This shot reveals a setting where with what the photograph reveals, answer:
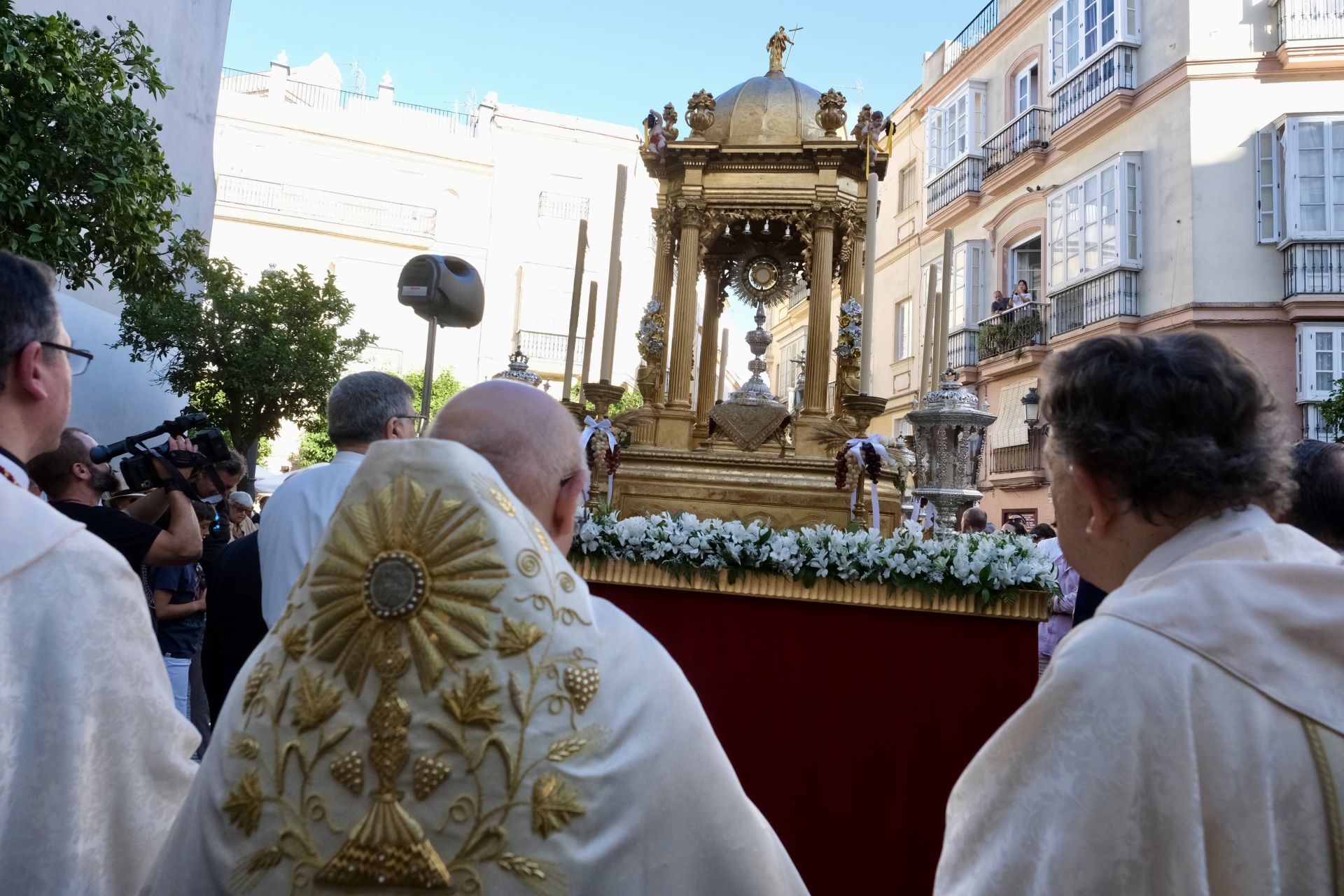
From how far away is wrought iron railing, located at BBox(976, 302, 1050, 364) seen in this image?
18375mm

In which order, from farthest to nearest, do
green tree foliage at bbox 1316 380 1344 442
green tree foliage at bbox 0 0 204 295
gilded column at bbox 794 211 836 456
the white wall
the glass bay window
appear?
the glass bay window
the white wall
green tree foliage at bbox 1316 380 1344 442
green tree foliage at bbox 0 0 204 295
gilded column at bbox 794 211 836 456

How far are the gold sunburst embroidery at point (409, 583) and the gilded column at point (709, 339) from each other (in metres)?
4.93

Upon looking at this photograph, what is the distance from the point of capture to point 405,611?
133 centimetres

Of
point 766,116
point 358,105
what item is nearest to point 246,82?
point 358,105

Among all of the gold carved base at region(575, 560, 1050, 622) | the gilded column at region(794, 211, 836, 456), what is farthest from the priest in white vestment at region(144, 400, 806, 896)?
the gilded column at region(794, 211, 836, 456)

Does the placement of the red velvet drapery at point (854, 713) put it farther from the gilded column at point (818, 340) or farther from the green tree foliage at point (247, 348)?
the green tree foliage at point (247, 348)

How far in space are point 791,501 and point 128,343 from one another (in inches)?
478

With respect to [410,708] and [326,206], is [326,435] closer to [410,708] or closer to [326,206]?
[326,206]

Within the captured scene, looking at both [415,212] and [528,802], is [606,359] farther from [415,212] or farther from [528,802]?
[415,212]

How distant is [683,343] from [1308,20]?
14390mm

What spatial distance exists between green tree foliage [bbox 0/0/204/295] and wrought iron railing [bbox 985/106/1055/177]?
51.6ft

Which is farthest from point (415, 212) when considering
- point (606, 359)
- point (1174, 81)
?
point (606, 359)

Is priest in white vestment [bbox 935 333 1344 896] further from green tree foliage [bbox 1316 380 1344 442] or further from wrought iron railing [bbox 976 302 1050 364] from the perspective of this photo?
wrought iron railing [bbox 976 302 1050 364]

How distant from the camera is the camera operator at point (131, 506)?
10.0ft
